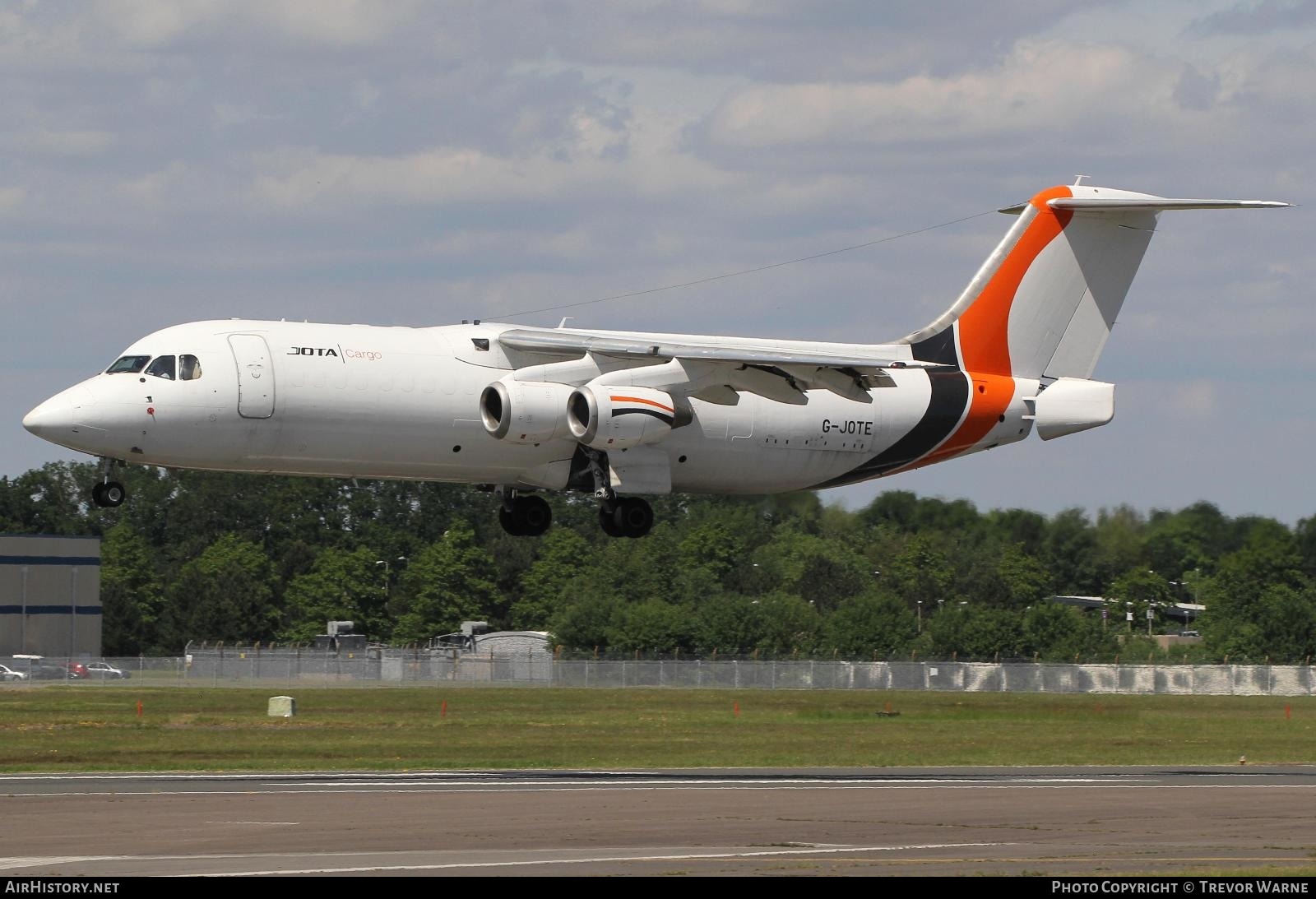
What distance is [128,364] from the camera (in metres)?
28.6

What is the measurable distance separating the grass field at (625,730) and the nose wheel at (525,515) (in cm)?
373

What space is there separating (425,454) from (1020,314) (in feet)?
38.5

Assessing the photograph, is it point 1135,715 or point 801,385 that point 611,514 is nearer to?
point 801,385

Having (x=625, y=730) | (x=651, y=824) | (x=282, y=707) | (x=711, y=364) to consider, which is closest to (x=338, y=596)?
(x=282, y=707)

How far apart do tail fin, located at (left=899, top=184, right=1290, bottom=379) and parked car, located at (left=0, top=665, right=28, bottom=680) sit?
116 ft

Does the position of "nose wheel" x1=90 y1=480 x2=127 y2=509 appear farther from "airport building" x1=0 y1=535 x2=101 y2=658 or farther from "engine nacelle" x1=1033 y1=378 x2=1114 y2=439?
"airport building" x1=0 y1=535 x2=101 y2=658

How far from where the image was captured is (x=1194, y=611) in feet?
261

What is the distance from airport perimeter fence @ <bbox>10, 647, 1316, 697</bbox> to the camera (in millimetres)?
54094

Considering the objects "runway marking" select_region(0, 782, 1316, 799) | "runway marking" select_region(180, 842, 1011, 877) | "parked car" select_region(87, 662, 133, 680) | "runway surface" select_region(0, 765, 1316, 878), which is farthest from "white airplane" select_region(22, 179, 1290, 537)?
"parked car" select_region(87, 662, 133, 680)

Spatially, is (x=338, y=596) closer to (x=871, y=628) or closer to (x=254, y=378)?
(x=871, y=628)

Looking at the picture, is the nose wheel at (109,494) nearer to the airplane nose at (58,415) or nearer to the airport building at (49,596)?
the airplane nose at (58,415)

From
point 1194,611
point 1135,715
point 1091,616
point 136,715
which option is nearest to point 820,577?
point 1091,616

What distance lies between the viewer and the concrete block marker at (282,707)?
1625 inches

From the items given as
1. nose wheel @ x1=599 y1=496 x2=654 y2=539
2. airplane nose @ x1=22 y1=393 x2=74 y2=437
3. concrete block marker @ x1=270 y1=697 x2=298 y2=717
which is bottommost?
concrete block marker @ x1=270 y1=697 x2=298 y2=717
